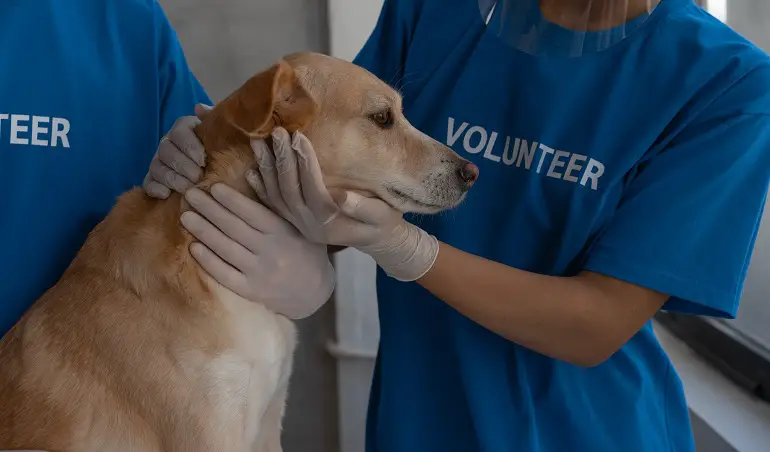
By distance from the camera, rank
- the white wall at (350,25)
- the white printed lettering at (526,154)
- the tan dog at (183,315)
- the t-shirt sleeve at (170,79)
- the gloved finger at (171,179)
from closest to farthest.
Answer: the tan dog at (183,315)
the gloved finger at (171,179)
the white printed lettering at (526,154)
the t-shirt sleeve at (170,79)
the white wall at (350,25)

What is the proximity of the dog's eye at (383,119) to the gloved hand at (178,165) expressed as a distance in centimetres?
29

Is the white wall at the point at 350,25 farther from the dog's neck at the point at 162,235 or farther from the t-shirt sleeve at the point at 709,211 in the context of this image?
the t-shirt sleeve at the point at 709,211

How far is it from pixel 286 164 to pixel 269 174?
5 centimetres

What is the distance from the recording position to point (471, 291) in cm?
97

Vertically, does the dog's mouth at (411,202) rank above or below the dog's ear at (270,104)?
below

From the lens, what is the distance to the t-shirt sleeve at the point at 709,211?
93 centimetres

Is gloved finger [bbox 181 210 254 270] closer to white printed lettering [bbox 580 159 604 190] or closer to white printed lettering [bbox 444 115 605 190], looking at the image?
white printed lettering [bbox 444 115 605 190]

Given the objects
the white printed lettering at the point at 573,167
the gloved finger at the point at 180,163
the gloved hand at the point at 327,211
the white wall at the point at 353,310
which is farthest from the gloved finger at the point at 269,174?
the white wall at the point at 353,310

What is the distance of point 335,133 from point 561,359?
0.53 m

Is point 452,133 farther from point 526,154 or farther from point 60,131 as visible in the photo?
point 60,131

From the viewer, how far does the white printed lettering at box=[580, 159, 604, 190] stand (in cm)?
102

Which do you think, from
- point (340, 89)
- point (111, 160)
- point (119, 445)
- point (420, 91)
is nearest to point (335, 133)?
point (340, 89)

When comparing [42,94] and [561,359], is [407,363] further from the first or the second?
[42,94]

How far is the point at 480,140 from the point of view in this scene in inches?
44.2
